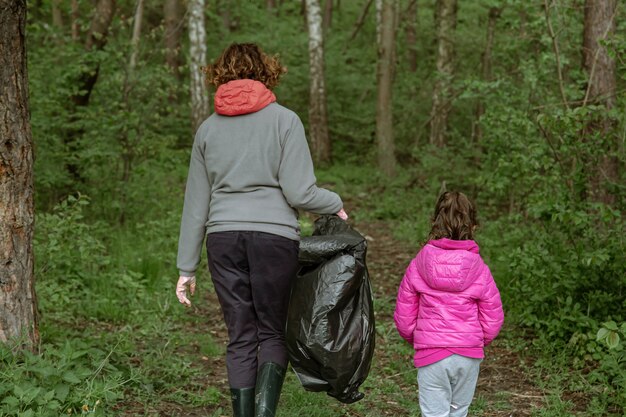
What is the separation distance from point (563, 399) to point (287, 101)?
15728 mm

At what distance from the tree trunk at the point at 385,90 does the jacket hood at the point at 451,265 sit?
1280cm

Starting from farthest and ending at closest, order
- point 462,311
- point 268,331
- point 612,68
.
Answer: point 612,68
point 268,331
point 462,311

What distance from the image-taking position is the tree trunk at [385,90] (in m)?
16.0

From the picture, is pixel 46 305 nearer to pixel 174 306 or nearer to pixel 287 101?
pixel 174 306

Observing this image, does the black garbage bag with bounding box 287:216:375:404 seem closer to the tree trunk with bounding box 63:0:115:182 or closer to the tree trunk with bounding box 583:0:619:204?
the tree trunk with bounding box 583:0:619:204

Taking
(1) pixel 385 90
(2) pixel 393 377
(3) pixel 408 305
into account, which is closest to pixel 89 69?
(2) pixel 393 377

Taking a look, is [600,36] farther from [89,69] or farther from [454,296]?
[89,69]

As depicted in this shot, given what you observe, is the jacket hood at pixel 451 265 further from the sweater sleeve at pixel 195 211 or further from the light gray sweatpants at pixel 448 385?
the sweater sleeve at pixel 195 211

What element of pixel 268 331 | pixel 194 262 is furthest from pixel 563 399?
pixel 194 262

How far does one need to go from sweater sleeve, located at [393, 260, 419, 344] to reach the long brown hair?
21cm

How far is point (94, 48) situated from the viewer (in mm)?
9227

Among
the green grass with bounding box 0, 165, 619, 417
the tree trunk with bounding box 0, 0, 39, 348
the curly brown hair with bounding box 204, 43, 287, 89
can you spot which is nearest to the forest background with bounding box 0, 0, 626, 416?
the green grass with bounding box 0, 165, 619, 417

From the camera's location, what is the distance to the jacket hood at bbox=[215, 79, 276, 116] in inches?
147

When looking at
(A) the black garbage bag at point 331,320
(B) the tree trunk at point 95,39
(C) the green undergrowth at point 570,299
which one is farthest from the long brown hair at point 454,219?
(B) the tree trunk at point 95,39
